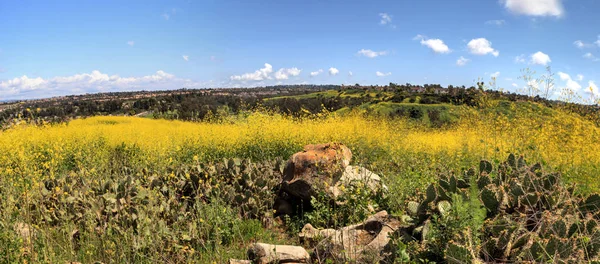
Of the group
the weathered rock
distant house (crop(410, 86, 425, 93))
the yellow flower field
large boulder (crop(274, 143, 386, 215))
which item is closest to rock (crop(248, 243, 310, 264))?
the weathered rock

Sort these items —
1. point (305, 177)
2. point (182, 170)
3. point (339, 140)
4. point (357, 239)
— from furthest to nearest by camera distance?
point (339, 140) → point (182, 170) → point (305, 177) → point (357, 239)

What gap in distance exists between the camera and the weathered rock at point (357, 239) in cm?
304

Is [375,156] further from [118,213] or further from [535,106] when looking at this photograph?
[118,213]

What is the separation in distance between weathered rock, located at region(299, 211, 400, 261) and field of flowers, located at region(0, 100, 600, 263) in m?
0.93

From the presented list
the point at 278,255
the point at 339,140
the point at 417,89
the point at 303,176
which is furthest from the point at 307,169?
the point at 417,89

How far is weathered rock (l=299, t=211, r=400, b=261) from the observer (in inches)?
119

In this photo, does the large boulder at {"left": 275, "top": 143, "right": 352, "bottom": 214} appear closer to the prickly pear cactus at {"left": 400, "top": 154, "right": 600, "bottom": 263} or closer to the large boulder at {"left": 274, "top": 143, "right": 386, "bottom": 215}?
the large boulder at {"left": 274, "top": 143, "right": 386, "bottom": 215}

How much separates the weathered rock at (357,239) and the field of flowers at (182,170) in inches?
36.5

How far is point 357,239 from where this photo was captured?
3568 mm

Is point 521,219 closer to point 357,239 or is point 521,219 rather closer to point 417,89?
point 357,239

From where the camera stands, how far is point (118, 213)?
418 centimetres

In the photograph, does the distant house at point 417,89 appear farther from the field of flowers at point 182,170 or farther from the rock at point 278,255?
the rock at point 278,255

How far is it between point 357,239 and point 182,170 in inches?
133

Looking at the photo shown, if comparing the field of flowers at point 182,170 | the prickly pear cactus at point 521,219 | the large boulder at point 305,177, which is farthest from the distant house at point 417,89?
the prickly pear cactus at point 521,219
